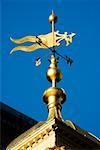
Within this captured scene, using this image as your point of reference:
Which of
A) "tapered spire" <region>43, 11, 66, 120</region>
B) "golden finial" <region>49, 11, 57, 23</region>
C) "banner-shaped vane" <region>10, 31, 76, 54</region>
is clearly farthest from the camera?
"golden finial" <region>49, 11, 57, 23</region>

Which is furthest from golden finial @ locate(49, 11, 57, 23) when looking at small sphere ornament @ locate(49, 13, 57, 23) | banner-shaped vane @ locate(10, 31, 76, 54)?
banner-shaped vane @ locate(10, 31, 76, 54)

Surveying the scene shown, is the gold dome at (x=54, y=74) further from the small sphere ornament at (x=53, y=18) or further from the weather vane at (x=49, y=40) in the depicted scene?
the small sphere ornament at (x=53, y=18)

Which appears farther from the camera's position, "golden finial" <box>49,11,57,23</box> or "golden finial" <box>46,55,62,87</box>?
"golden finial" <box>49,11,57,23</box>

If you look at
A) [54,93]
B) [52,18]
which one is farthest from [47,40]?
[54,93]

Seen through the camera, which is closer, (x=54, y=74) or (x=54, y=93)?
(x=54, y=93)

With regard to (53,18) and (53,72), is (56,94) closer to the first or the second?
(53,72)

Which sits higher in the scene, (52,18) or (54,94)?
(52,18)

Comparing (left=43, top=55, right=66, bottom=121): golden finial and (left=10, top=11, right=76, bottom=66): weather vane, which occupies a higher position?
(left=10, top=11, right=76, bottom=66): weather vane

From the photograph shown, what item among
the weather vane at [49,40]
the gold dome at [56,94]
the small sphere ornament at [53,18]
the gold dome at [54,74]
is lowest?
the gold dome at [56,94]

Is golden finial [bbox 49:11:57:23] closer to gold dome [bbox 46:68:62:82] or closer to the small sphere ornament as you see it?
the small sphere ornament

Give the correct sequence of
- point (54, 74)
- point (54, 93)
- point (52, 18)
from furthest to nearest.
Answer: point (52, 18) → point (54, 74) → point (54, 93)

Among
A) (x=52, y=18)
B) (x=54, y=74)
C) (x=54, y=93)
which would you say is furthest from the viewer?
(x=52, y=18)

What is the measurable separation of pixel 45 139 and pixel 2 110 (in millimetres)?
37772

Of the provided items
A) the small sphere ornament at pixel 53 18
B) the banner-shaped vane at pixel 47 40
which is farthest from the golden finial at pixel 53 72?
the small sphere ornament at pixel 53 18
